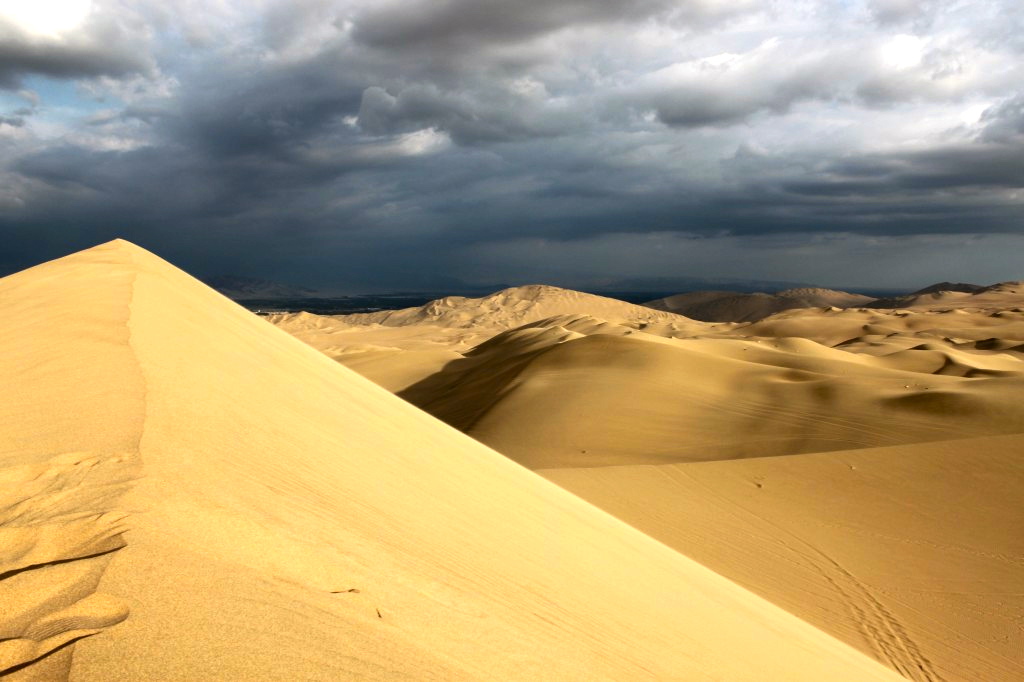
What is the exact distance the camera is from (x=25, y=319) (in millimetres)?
5859

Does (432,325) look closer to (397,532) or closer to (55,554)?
(397,532)

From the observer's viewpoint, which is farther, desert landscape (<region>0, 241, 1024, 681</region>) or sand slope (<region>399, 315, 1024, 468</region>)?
sand slope (<region>399, 315, 1024, 468</region>)

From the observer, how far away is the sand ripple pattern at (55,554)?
1775 mm

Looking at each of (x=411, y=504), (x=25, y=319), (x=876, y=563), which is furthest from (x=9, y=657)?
(x=876, y=563)

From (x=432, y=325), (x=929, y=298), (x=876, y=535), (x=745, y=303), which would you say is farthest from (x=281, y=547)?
(x=745, y=303)

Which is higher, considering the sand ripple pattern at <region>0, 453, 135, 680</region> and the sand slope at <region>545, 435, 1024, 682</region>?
the sand ripple pattern at <region>0, 453, 135, 680</region>

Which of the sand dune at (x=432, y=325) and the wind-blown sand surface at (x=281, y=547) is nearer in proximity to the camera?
the wind-blown sand surface at (x=281, y=547)

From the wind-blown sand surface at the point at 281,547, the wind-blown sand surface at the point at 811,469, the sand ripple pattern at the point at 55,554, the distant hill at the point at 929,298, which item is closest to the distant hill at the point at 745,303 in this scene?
the distant hill at the point at 929,298

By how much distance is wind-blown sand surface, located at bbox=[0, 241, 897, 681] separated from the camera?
1.96 metres

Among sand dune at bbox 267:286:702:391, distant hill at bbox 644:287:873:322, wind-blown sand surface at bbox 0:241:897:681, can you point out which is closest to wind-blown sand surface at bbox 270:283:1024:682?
wind-blown sand surface at bbox 0:241:897:681

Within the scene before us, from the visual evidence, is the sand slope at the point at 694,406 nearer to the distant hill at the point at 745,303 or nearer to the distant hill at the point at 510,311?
the distant hill at the point at 510,311

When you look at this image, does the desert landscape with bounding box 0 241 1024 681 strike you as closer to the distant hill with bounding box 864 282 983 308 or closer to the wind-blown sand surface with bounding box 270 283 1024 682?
the wind-blown sand surface with bounding box 270 283 1024 682

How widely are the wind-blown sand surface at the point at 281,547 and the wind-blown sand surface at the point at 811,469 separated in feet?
9.08

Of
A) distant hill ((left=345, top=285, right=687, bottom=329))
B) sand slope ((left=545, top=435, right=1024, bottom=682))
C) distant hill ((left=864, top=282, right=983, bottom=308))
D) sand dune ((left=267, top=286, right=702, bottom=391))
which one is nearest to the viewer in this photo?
sand slope ((left=545, top=435, right=1024, bottom=682))
